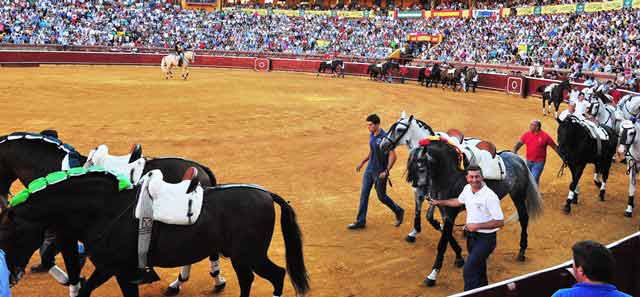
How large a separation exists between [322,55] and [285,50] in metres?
5.45

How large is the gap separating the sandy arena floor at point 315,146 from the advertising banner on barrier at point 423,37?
18232 millimetres

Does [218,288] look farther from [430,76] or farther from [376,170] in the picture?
[430,76]

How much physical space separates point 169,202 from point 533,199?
189 inches

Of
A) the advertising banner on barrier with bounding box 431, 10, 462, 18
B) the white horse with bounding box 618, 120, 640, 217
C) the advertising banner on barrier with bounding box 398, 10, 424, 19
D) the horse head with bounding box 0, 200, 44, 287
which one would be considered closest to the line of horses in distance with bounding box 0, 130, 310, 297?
the horse head with bounding box 0, 200, 44, 287

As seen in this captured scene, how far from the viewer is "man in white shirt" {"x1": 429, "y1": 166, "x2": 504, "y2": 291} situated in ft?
16.3

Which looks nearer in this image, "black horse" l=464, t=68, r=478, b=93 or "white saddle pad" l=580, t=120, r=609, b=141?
"white saddle pad" l=580, t=120, r=609, b=141

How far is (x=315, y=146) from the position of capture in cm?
1334

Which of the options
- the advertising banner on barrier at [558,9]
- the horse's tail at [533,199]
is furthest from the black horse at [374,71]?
→ the horse's tail at [533,199]

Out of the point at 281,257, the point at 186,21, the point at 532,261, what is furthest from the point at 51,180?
the point at 186,21

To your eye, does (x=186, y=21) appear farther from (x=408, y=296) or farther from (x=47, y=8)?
(x=408, y=296)

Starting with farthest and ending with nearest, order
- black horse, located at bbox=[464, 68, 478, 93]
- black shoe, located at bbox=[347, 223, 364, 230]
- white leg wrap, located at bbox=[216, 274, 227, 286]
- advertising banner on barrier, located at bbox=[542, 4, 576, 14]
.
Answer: advertising banner on barrier, located at bbox=[542, 4, 576, 14] < black horse, located at bbox=[464, 68, 478, 93] < black shoe, located at bbox=[347, 223, 364, 230] < white leg wrap, located at bbox=[216, 274, 227, 286]

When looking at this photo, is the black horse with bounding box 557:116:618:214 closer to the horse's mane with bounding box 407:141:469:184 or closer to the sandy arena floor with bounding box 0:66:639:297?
the sandy arena floor with bounding box 0:66:639:297

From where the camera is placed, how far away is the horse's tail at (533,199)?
693cm

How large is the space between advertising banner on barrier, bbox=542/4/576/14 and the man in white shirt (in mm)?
36785
